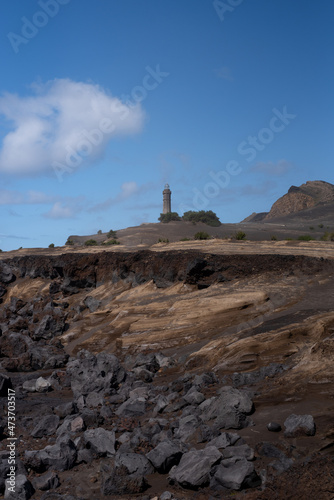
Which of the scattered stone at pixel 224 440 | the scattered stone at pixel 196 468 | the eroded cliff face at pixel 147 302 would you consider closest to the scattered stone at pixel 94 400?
the eroded cliff face at pixel 147 302

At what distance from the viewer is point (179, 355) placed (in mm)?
15594

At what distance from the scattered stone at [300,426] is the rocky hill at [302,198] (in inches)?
3896

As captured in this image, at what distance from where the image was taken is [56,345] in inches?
786

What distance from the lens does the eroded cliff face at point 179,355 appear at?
8344 millimetres

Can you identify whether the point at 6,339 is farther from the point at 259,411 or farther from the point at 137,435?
the point at 259,411

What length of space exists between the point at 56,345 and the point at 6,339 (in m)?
2.28

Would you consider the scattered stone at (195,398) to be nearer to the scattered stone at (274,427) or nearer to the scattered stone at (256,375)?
the scattered stone at (256,375)

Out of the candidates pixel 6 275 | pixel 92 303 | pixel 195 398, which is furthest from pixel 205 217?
pixel 195 398

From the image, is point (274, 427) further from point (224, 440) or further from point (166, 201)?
point (166, 201)

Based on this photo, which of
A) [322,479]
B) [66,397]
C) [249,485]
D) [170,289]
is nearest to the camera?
[322,479]

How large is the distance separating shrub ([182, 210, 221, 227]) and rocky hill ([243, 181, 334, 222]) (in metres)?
22.1

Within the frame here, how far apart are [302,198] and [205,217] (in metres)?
33.2

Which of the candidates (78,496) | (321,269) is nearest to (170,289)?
(321,269)

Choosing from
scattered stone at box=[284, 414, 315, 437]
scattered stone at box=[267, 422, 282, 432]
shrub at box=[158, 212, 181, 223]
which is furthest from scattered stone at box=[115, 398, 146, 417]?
shrub at box=[158, 212, 181, 223]
